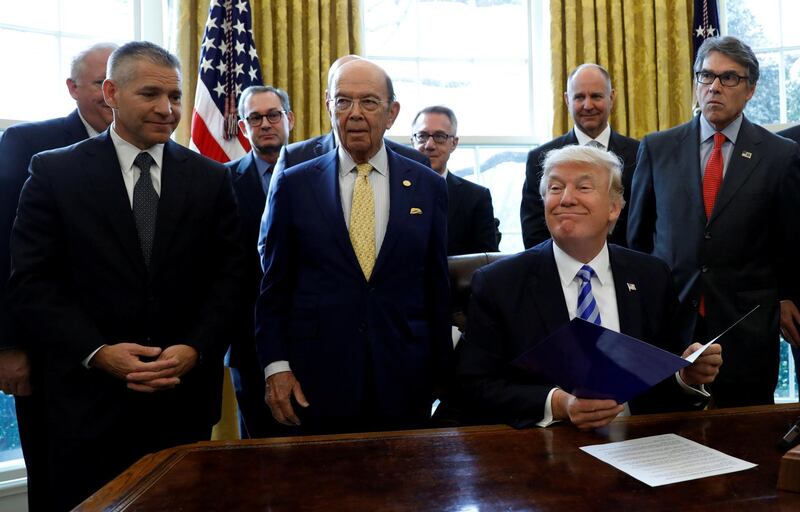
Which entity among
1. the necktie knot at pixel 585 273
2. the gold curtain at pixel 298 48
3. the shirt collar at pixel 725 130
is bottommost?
the necktie knot at pixel 585 273

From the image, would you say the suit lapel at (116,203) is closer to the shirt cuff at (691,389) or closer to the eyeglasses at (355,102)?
the eyeglasses at (355,102)

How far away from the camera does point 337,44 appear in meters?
4.68

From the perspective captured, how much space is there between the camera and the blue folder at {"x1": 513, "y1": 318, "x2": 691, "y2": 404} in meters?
1.62

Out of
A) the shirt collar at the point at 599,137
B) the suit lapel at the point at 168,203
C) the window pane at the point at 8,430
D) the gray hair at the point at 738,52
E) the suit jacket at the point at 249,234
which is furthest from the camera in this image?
the window pane at the point at 8,430

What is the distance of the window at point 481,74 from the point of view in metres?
5.27

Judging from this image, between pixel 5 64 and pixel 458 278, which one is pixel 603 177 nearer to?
pixel 458 278

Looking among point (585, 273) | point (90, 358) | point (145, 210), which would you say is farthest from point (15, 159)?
point (585, 273)

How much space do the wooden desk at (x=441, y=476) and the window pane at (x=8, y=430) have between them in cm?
277

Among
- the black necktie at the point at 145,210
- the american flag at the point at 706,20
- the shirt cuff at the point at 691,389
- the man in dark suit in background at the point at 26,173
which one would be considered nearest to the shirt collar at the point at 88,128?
the man in dark suit in background at the point at 26,173

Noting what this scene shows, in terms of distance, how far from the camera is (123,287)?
2.21m

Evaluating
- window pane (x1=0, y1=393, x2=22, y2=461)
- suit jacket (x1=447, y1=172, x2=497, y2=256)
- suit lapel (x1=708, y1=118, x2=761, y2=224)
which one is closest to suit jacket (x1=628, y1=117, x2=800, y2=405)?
suit lapel (x1=708, y1=118, x2=761, y2=224)

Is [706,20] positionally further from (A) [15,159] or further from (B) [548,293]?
(A) [15,159]

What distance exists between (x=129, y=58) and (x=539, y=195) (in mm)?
1997

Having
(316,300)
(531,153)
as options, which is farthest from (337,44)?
(316,300)
